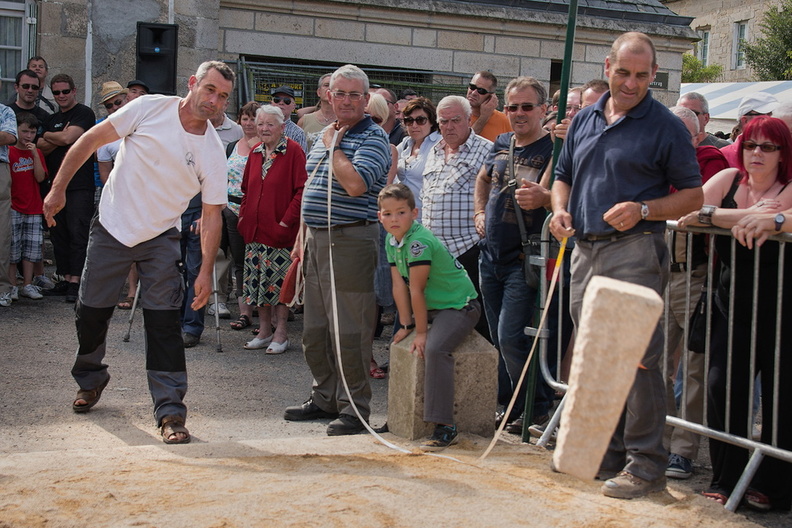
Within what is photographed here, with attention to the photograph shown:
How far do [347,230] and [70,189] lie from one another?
5.37 metres

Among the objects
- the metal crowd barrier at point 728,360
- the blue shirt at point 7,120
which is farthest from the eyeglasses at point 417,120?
the blue shirt at point 7,120

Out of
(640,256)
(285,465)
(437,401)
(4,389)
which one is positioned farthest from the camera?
(4,389)

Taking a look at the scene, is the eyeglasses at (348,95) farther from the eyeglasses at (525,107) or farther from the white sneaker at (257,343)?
the white sneaker at (257,343)

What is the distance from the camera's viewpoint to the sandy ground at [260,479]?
4.02 metres

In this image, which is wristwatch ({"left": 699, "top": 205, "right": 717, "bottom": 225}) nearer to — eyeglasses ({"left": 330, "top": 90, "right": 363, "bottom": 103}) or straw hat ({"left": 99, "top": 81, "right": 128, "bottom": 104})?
eyeglasses ({"left": 330, "top": 90, "right": 363, "bottom": 103})

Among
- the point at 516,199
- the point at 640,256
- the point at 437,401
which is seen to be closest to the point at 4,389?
the point at 437,401

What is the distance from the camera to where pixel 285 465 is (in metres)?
4.82

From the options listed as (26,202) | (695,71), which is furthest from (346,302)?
(695,71)

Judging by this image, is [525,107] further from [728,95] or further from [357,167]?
[728,95]

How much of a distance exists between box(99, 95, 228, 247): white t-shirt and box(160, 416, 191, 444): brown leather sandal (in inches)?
43.6

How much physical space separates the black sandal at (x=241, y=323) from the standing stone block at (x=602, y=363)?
21.9ft

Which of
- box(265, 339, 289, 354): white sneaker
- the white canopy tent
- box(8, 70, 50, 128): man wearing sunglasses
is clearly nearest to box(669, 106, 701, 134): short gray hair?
box(265, 339, 289, 354): white sneaker

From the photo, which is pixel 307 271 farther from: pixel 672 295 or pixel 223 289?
pixel 223 289

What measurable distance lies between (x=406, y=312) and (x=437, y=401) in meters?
0.62
